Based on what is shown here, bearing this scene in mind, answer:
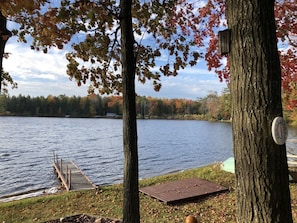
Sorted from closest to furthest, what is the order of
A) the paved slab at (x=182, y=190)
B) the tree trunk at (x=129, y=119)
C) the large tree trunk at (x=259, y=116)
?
1. the large tree trunk at (x=259, y=116)
2. the tree trunk at (x=129, y=119)
3. the paved slab at (x=182, y=190)

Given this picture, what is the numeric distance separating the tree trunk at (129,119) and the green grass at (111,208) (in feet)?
7.19

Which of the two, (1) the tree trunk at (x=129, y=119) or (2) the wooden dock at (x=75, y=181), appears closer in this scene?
(1) the tree trunk at (x=129, y=119)

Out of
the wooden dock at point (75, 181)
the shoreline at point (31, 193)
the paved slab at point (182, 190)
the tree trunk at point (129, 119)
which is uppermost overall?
the tree trunk at point (129, 119)

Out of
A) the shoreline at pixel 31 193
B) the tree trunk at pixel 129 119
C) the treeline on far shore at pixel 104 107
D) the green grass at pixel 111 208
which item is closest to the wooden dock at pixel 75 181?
the shoreline at pixel 31 193

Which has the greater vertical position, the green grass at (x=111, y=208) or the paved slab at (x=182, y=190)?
the paved slab at (x=182, y=190)

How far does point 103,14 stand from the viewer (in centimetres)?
452

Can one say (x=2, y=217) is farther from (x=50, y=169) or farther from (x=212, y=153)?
(x=212, y=153)

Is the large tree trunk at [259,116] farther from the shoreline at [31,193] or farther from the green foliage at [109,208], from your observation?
the shoreline at [31,193]

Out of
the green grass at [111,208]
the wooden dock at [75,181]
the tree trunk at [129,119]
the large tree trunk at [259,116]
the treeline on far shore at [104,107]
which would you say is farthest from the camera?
the treeline on far shore at [104,107]

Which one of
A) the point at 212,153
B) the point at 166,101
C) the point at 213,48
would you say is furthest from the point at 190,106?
the point at 213,48

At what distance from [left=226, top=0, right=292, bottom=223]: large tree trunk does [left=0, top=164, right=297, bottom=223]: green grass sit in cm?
392

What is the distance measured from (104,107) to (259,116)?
10062cm

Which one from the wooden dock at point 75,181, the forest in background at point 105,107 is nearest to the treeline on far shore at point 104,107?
the forest in background at point 105,107

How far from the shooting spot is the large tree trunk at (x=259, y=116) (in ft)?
7.31
